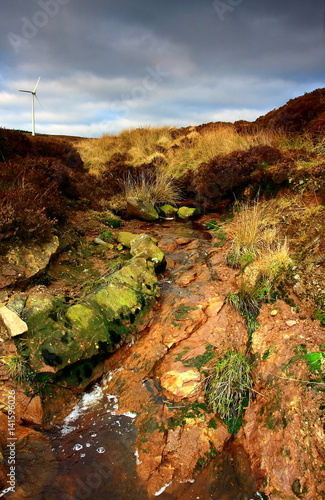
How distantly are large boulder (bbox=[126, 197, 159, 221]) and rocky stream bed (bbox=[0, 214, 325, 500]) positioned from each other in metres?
5.01

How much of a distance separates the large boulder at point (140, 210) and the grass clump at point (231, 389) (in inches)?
251

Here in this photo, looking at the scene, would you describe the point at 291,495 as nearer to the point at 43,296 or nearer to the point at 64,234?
the point at 43,296

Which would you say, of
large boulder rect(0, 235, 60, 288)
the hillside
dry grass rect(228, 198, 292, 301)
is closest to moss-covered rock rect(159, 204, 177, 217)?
the hillside

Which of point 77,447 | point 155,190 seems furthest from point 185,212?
point 77,447

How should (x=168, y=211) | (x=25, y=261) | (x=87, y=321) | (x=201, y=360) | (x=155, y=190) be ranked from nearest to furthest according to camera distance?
1. (x=201, y=360)
2. (x=87, y=321)
3. (x=25, y=261)
4. (x=168, y=211)
5. (x=155, y=190)

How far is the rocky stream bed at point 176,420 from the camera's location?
2457 millimetres

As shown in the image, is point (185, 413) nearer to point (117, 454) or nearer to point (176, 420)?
point (176, 420)

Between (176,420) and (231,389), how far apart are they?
2.01ft

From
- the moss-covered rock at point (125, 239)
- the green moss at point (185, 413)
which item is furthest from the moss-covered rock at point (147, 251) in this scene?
the green moss at point (185, 413)

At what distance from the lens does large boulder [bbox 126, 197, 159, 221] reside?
9.09 meters

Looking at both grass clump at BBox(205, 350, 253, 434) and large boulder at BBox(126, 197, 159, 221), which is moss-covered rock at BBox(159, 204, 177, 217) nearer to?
large boulder at BBox(126, 197, 159, 221)

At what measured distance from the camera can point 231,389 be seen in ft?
10.0

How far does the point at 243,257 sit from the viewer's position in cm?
513

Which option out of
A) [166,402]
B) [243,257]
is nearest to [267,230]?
[243,257]
